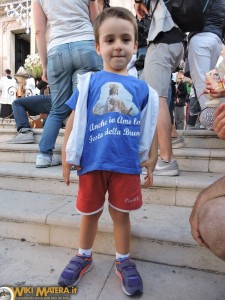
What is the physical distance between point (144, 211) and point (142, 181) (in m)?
0.25

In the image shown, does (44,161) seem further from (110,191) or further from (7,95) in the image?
(7,95)

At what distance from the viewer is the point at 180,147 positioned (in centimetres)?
269

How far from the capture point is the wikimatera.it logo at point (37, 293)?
4.27 feet

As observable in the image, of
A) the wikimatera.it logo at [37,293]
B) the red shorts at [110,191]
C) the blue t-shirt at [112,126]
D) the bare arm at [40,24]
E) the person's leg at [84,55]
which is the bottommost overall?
the wikimatera.it logo at [37,293]

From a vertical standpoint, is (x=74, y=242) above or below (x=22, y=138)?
below

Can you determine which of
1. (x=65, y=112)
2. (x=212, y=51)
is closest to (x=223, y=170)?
(x=212, y=51)

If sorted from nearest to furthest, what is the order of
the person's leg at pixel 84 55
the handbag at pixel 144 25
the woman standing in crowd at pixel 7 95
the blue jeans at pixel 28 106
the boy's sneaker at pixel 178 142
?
the handbag at pixel 144 25 → the person's leg at pixel 84 55 → the boy's sneaker at pixel 178 142 → the blue jeans at pixel 28 106 → the woman standing in crowd at pixel 7 95

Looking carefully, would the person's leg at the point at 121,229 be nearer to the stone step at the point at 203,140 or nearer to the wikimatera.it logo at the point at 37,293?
the wikimatera.it logo at the point at 37,293

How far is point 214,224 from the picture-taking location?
100 cm

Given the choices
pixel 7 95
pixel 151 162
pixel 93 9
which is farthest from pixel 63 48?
pixel 7 95

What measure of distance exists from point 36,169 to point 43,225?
2.66ft

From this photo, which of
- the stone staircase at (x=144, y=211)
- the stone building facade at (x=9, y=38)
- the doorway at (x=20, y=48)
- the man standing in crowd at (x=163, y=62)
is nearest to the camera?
the stone staircase at (x=144, y=211)

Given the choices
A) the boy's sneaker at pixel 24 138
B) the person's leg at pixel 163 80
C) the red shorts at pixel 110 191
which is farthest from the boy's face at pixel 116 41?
the boy's sneaker at pixel 24 138

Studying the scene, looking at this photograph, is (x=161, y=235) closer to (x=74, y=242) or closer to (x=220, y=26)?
(x=74, y=242)
